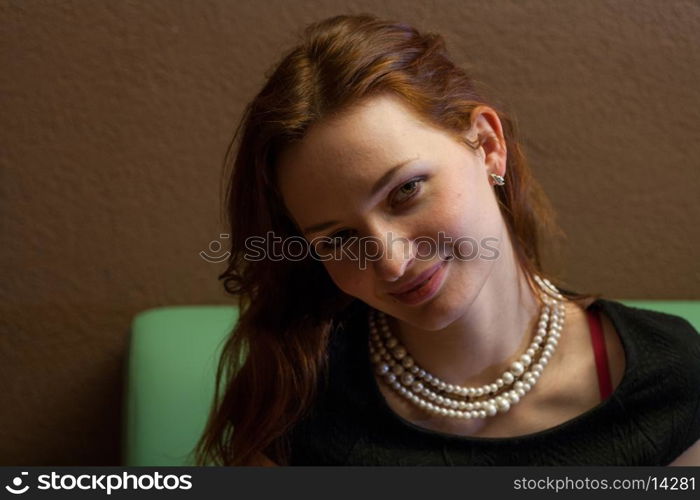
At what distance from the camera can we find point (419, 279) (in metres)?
0.83

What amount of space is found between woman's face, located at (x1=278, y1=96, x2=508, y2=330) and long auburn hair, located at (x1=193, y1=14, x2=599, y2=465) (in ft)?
0.07

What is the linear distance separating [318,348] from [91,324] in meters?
0.57

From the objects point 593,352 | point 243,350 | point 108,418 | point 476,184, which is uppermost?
point 476,184

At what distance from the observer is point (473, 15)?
129cm

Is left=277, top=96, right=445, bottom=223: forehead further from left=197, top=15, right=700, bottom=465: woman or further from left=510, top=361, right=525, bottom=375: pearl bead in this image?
left=510, top=361, right=525, bottom=375: pearl bead

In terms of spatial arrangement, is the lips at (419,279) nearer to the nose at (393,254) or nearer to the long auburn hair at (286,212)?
the nose at (393,254)

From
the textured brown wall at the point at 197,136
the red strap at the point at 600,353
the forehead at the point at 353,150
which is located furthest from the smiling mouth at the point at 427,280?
the textured brown wall at the point at 197,136

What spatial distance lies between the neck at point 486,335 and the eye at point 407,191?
0.52 ft

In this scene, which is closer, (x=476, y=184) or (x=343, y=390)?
(x=476, y=184)

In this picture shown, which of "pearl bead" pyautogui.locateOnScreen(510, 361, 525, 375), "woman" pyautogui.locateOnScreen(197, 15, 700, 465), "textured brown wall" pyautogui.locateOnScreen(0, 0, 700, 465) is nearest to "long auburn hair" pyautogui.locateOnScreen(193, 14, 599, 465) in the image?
"woman" pyautogui.locateOnScreen(197, 15, 700, 465)

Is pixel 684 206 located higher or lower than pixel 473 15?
lower

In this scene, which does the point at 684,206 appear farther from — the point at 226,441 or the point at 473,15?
the point at 226,441

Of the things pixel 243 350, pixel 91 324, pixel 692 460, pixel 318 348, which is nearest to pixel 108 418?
pixel 91 324

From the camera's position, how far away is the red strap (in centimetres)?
93
